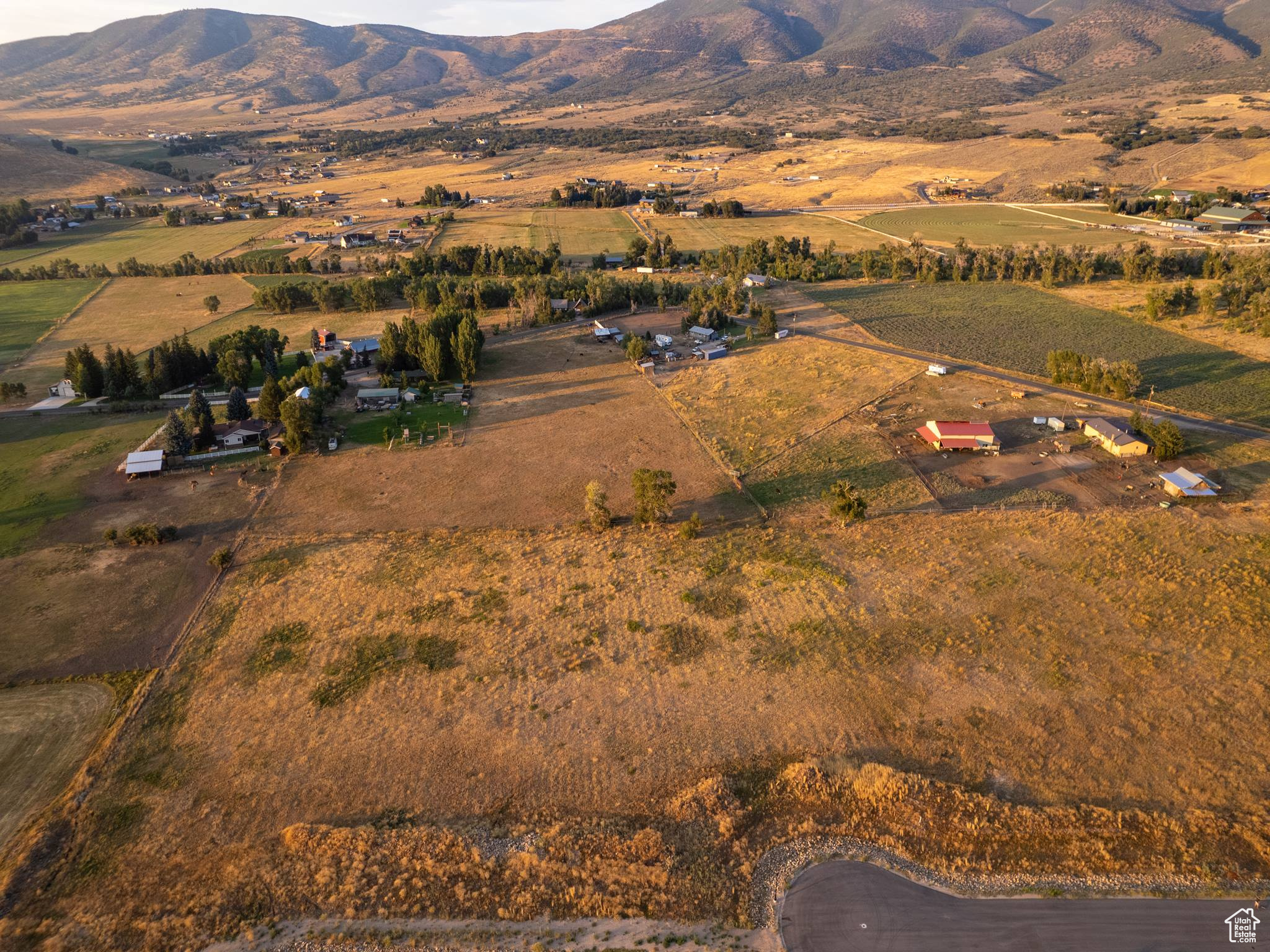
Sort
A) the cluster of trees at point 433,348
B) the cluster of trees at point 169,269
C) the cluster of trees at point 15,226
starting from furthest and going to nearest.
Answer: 1. the cluster of trees at point 15,226
2. the cluster of trees at point 169,269
3. the cluster of trees at point 433,348

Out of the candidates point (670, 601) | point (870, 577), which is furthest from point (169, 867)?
point (870, 577)

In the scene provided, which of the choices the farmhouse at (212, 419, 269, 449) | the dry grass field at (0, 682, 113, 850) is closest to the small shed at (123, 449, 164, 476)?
the farmhouse at (212, 419, 269, 449)

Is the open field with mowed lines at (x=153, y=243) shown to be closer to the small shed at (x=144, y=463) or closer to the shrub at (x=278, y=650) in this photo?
the small shed at (x=144, y=463)

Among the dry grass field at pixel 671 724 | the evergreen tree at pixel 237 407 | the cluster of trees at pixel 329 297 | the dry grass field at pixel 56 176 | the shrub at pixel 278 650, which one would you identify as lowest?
the dry grass field at pixel 671 724

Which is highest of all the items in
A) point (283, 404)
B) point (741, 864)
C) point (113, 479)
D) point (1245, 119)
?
point (1245, 119)

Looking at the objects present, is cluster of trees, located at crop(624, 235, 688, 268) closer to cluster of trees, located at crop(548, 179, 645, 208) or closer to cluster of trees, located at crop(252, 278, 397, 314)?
cluster of trees, located at crop(252, 278, 397, 314)

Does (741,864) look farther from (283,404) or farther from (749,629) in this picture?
(283,404)

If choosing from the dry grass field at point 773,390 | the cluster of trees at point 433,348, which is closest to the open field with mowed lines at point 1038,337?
the dry grass field at point 773,390
